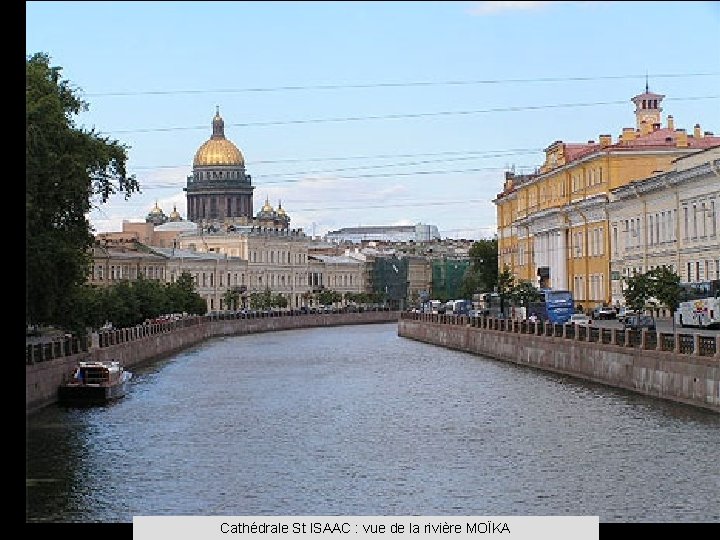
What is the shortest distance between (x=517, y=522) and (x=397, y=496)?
7555 mm

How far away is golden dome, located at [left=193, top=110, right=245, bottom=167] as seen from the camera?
147 metres

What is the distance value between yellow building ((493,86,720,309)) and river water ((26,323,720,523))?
78.8 ft

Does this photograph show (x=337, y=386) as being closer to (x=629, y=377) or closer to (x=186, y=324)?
(x=629, y=377)

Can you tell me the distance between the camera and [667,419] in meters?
28.1

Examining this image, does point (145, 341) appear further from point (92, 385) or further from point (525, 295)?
point (92, 385)

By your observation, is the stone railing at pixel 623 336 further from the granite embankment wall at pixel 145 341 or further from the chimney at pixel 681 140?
the granite embankment wall at pixel 145 341

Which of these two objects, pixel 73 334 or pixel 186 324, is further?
pixel 186 324

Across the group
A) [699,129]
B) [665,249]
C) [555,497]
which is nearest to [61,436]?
[555,497]

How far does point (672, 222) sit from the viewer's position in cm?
5419

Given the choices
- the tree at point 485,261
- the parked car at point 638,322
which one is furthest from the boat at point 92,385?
the tree at point 485,261

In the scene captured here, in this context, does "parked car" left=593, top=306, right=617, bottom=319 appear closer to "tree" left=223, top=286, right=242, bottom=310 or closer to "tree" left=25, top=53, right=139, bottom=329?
"tree" left=25, top=53, right=139, bottom=329

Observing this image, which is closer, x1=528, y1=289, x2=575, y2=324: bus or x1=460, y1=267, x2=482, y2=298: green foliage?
x1=528, y1=289, x2=575, y2=324: bus

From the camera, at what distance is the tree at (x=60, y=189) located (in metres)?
29.7
